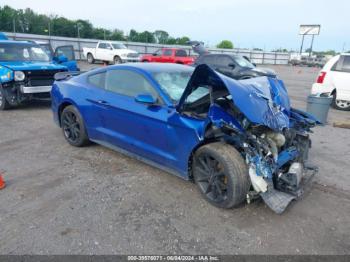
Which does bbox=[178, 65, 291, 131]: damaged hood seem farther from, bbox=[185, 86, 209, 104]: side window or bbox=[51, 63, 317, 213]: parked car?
bbox=[185, 86, 209, 104]: side window

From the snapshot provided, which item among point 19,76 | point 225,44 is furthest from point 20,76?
point 225,44

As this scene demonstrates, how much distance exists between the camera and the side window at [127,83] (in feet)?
14.4

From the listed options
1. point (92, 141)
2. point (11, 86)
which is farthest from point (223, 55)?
point (92, 141)

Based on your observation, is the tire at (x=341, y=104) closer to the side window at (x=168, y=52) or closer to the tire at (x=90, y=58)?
the side window at (x=168, y=52)

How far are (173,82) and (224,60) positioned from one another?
11.8 meters

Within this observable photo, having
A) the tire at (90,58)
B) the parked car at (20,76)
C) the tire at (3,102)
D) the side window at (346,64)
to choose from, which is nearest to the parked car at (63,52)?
the parked car at (20,76)

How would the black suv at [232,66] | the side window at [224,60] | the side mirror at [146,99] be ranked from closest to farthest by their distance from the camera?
the side mirror at [146,99], the black suv at [232,66], the side window at [224,60]

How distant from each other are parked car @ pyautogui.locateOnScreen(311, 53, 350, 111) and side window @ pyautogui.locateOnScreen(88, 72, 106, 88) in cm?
711

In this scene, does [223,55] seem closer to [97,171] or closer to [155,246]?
[97,171]

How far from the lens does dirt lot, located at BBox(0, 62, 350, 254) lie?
303 centimetres

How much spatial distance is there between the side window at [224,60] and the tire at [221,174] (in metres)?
12.6

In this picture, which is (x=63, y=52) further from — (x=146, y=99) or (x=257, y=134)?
(x=257, y=134)

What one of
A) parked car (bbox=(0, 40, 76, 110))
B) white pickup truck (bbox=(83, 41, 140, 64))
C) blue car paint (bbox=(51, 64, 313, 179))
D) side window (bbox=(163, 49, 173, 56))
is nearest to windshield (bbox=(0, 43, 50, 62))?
parked car (bbox=(0, 40, 76, 110))

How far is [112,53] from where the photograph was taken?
84.0ft
